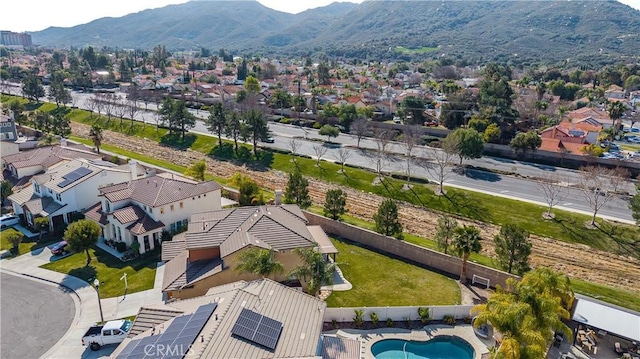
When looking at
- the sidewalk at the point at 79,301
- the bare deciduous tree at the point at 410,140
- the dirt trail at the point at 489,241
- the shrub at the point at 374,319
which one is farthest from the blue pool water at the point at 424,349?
the bare deciduous tree at the point at 410,140

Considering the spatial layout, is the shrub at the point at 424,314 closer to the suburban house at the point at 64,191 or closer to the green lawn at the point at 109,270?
the green lawn at the point at 109,270

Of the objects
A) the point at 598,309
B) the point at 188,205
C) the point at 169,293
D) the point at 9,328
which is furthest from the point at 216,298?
the point at 598,309

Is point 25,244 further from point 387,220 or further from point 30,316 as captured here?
point 387,220

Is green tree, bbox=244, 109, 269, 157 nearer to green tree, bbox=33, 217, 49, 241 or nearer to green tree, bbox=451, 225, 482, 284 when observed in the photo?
green tree, bbox=33, 217, 49, 241

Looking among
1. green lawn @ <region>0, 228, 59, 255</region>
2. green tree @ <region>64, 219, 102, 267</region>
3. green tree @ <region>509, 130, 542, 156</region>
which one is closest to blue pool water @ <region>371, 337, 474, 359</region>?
green tree @ <region>64, 219, 102, 267</region>

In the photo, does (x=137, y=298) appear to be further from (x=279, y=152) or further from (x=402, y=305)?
(x=279, y=152)

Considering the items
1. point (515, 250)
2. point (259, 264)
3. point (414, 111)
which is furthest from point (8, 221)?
point (414, 111)
